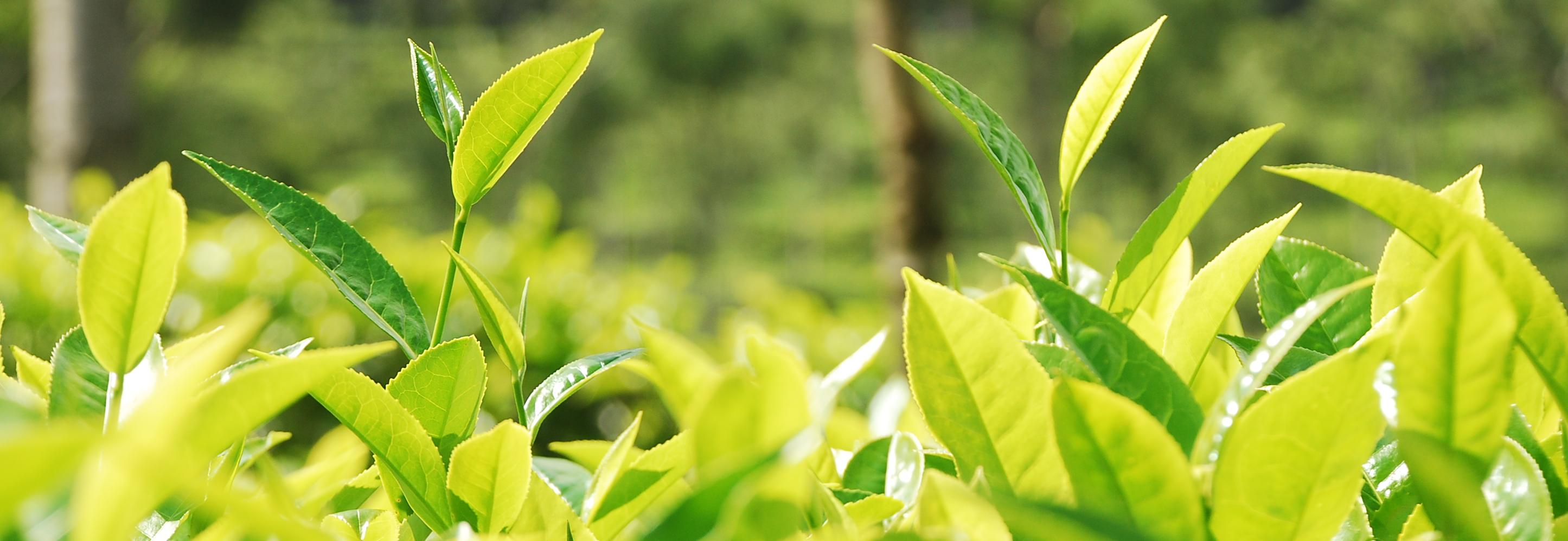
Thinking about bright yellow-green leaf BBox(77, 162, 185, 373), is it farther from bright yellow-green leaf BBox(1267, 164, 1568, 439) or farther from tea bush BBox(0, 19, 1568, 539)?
bright yellow-green leaf BBox(1267, 164, 1568, 439)

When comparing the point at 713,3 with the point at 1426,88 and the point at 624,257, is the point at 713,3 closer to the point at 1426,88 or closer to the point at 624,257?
the point at 624,257

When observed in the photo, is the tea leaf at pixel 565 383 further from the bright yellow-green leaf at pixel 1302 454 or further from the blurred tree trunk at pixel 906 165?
the blurred tree trunk at pixel 906 165

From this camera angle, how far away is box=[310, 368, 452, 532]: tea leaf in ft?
1.58

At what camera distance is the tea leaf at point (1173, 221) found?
21.2 inches

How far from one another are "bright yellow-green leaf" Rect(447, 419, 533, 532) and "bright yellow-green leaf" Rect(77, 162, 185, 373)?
5.2 inches

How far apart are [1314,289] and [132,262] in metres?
0.60

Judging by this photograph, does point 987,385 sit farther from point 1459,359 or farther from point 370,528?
point 370,528

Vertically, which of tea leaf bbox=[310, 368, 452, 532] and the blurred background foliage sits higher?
tea leaf bbox=[310, 368, 452, 532]

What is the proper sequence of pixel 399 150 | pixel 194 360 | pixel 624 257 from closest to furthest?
pixel 194 360
pixel 399 150
pixel 624 257

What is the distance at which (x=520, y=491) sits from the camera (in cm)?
48

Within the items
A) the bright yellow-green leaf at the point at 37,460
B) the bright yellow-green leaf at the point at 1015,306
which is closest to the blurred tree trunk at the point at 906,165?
the bright yellow-green leaf at the point at 1015,306

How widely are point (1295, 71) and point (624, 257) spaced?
18116 mm

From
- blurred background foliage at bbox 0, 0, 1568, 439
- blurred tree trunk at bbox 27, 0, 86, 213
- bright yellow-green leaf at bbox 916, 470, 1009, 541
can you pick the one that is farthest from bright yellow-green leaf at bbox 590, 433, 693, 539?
blurred background foliage at bbox 0, 0, 1568, 439

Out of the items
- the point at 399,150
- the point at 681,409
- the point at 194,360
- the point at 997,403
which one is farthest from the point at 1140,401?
the point at 399,150
